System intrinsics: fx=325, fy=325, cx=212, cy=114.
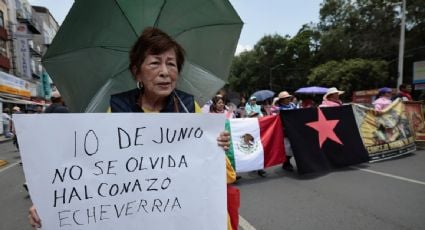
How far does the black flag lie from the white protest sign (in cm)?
468

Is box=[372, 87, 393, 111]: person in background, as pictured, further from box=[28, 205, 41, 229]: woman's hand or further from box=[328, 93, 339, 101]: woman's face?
box=[28, 205, 41, 229]: woman's hand

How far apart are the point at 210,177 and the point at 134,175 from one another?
36 centimetres

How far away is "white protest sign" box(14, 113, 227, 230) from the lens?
4.39 feet

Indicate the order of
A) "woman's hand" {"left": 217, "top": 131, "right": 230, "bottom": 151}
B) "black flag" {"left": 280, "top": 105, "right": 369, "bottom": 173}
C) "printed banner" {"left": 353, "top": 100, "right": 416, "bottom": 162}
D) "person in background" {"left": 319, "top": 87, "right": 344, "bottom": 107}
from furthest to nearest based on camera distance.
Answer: "person in background" {"left": 319, "top": 87, "right": 344, "bottom": 107}
"printed banner" {"left": 353, "top": 100, "right": 416, "bottom": 162}
"black flag" {"left": 280, "top": 105, "right": 369, "bottom": 173}
"woman's hand" {"left": 217, "top": 131, "right": 230, "bottom": 151}

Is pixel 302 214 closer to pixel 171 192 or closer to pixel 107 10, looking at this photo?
pixel 171 192

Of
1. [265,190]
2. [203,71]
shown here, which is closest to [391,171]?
[265,190]

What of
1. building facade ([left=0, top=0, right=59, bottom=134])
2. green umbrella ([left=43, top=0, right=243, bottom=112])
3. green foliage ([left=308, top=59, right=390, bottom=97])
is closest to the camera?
green umbrella ([left=43, top=0, right=243, bottom=112])

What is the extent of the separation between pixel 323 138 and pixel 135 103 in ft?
17.1

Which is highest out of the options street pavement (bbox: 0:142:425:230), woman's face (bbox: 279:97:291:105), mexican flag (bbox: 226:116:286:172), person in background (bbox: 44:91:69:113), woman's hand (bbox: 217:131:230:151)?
woman's face (bbox: 279:97:291:105)

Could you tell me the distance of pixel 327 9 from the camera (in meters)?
37.2

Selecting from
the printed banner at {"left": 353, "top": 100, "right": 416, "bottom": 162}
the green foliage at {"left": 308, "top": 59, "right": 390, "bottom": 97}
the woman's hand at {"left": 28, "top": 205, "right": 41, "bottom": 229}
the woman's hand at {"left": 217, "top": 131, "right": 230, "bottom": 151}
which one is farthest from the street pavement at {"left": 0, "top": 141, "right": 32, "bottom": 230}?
the green foliage at {"left": 308, "top": 59, "right": 390, "bottom": 97}

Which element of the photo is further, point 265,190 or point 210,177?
point 265,190

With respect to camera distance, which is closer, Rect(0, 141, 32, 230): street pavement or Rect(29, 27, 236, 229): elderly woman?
Rect(29, 27, 236, 229): elderly woman

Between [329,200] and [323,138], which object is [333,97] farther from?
[329,200]
